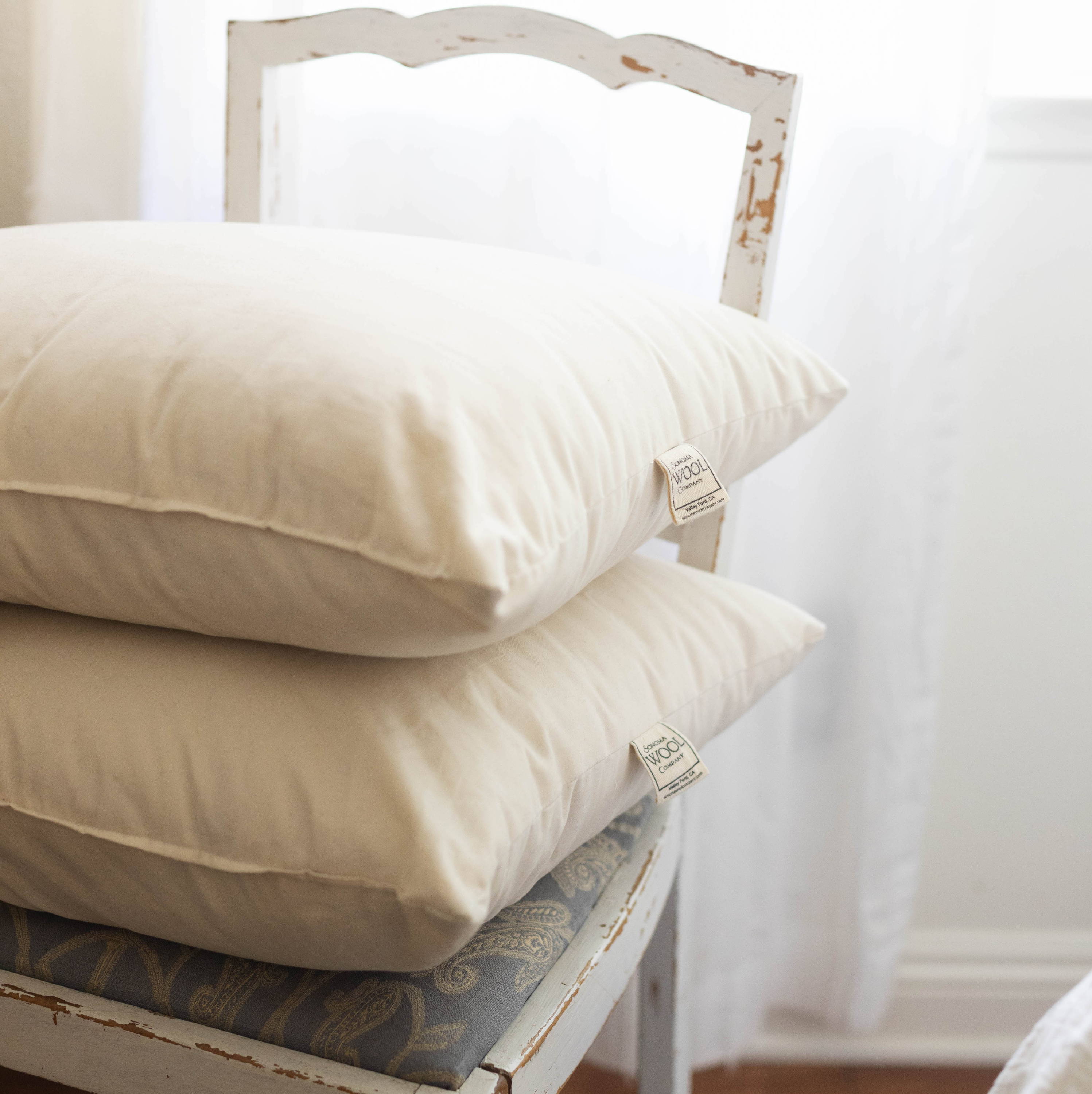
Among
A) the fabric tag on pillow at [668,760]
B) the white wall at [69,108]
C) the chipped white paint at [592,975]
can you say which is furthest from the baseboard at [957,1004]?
the white wall at [69,108]

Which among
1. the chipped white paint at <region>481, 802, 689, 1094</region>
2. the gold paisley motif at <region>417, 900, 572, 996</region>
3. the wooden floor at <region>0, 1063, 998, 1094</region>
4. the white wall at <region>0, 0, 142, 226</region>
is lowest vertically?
the wooden floor at <region>0, 1063, 998, 1094</region>

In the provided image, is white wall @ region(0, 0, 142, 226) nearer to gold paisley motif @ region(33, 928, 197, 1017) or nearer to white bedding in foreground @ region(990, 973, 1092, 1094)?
gold paisley motif @ region(33, 928, 197, 1017)

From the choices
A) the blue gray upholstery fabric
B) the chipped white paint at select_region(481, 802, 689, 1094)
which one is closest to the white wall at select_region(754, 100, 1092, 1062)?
the chipped white paint at select_region(481, 802, 689, 1094)

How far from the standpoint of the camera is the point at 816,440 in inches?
40.3

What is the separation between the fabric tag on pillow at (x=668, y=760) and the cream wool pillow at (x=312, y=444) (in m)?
0.11

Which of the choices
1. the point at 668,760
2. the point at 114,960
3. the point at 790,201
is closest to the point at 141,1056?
the point at 114,960

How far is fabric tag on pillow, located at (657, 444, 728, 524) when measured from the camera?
0.54 metres

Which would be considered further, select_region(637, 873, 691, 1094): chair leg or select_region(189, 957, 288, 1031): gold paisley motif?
select_region(637, 873, 691, 1094): chair leg

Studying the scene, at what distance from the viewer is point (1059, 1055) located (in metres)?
0.48

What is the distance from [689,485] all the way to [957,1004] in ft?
3.20

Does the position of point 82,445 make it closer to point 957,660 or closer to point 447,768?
point 447,768

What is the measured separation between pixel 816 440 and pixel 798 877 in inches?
19.4

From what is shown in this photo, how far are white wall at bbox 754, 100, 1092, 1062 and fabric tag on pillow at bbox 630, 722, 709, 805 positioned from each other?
0.63 m

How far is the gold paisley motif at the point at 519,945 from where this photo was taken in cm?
52
